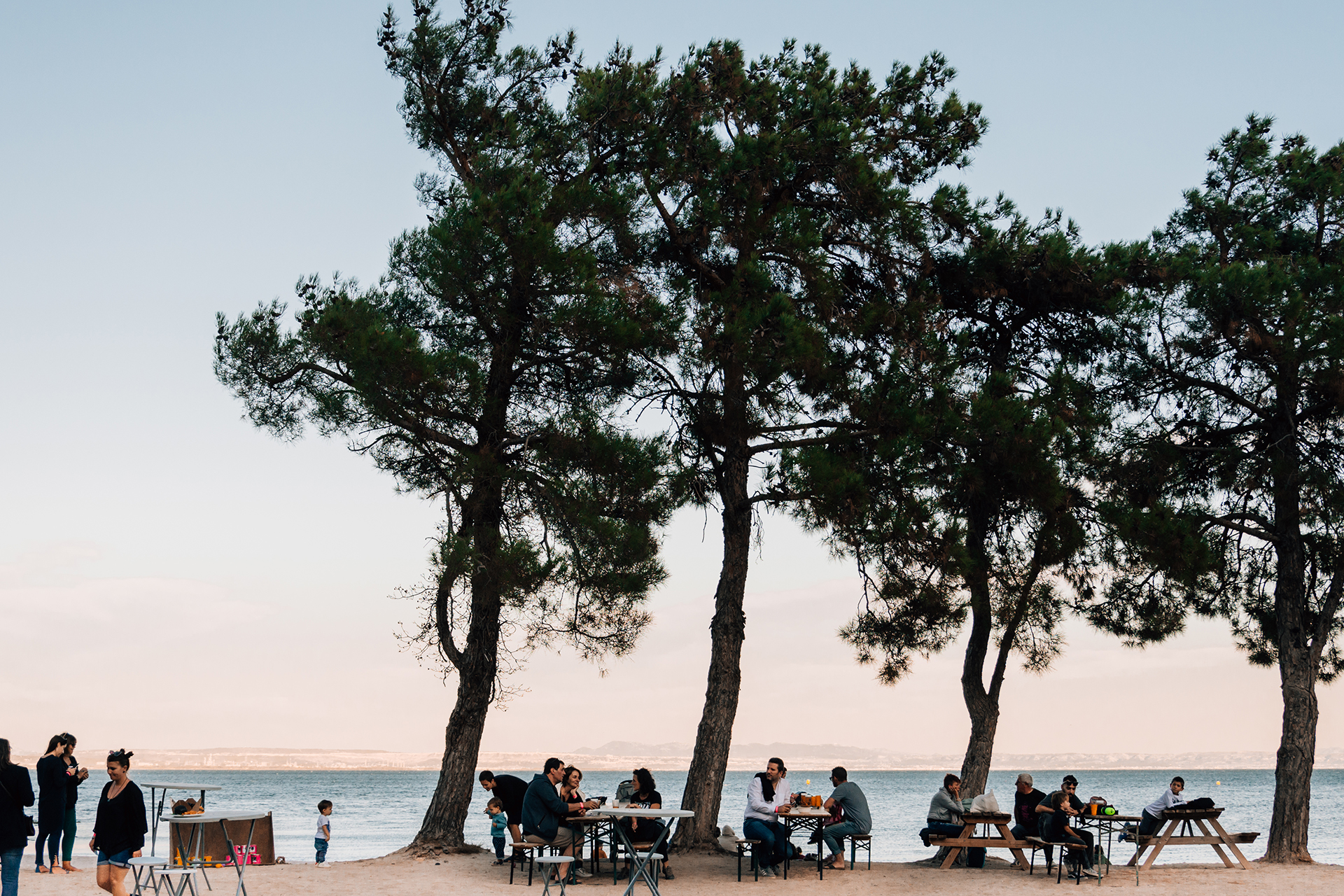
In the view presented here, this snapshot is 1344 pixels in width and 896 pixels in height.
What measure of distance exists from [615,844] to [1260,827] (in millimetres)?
32915

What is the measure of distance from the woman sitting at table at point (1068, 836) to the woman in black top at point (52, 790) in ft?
28.6

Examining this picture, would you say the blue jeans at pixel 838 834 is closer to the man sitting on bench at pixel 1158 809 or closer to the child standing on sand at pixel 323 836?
the man sitting on bench at pixel 1158 809

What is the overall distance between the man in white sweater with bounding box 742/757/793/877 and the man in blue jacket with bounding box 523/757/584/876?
1692mm

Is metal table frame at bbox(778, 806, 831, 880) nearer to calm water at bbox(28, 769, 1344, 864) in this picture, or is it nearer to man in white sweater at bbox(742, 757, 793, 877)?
man in white sweater at bbox(742, 757, 793, 877)

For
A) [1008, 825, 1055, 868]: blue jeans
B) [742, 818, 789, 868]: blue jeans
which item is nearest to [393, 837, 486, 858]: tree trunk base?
[742, 818, 789, 868]: blue jeans

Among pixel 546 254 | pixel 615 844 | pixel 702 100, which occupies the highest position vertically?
pixel 702 100

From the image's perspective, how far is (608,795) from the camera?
64.9 meters

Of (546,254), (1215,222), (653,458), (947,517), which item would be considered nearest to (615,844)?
(653,458)

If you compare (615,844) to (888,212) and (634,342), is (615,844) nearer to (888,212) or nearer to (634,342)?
(634,342)

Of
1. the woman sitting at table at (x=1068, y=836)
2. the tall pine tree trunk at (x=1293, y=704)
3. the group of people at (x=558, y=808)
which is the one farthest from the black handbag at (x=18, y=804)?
the tall pine tree trunk at (x=1293, y=704)

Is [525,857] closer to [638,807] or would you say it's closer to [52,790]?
[638,807]

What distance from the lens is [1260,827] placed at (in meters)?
35.5

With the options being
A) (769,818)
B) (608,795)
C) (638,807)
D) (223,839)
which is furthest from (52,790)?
(608,795)

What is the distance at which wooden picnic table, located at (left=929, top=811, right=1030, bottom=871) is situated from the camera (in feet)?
34.2
